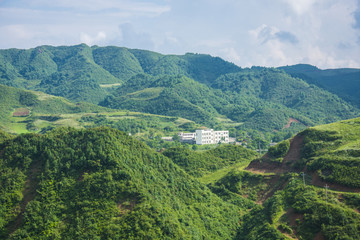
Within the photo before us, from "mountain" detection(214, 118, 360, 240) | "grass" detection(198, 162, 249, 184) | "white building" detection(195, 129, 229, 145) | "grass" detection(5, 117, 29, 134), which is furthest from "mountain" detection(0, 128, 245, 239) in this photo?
"grass" detection(5, 117, 29, 134)

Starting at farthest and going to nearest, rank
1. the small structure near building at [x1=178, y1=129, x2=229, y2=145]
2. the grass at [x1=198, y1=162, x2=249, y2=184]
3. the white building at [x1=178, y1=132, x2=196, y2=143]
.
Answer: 1. the white building at [x1=178, y1=132, x2=196, y2=143]
2. the small structure near building at [x1=178, y1=129, x2=229, y2=145]
3. the grass at [x1=198, y1=162, x2=249, y2=184]

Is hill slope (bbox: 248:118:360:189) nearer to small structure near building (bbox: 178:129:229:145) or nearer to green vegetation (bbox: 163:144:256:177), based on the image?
green vegetation (bbox: 163:144:256:177)

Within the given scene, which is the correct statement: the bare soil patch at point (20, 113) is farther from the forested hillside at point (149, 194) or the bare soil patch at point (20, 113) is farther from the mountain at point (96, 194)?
the mountain at point (96, 194)

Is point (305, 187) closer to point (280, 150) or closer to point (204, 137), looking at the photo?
point (280, 150)

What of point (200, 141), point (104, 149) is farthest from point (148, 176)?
point (200, 141)

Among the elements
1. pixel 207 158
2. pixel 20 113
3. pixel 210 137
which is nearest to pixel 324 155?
pixel 207 158

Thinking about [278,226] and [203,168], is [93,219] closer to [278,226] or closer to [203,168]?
[278,226]
